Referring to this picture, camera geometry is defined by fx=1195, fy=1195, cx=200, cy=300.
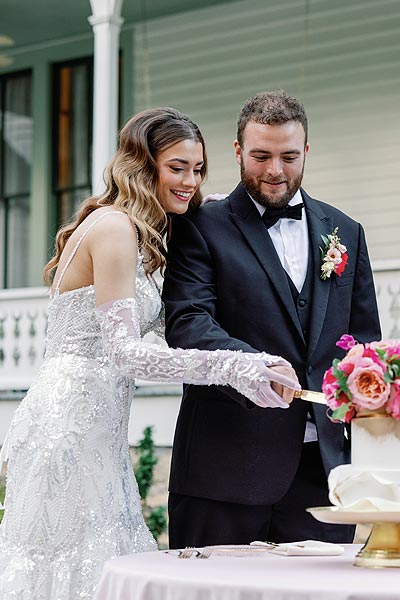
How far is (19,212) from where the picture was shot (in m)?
16.0

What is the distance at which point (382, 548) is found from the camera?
3.05 m

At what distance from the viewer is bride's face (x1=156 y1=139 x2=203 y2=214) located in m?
4.18

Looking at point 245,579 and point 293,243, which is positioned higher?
point 293,243

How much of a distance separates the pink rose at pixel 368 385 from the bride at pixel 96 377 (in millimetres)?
893

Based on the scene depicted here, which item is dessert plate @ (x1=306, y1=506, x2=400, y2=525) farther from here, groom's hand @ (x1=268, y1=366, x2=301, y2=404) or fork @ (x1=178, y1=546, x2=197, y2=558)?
groom's hand @ (x1=268, y1=366, x2=301, y2=404)

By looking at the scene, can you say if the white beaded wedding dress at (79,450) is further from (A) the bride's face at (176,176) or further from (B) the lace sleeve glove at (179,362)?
(A) the bride's face at (176,176)

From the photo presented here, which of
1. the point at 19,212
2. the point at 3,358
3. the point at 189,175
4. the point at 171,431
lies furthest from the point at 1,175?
the point at 189,175

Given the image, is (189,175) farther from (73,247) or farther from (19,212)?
(19,212)

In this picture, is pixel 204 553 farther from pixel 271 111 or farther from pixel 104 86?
pixel 104 86

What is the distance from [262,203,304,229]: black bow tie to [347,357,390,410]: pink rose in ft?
4.08

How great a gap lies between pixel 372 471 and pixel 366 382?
0.23m

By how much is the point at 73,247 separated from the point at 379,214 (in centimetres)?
867

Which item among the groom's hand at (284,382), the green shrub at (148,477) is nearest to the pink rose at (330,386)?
the groom's hand at (284,382)

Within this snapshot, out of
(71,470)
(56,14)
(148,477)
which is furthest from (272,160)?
(56,14)
